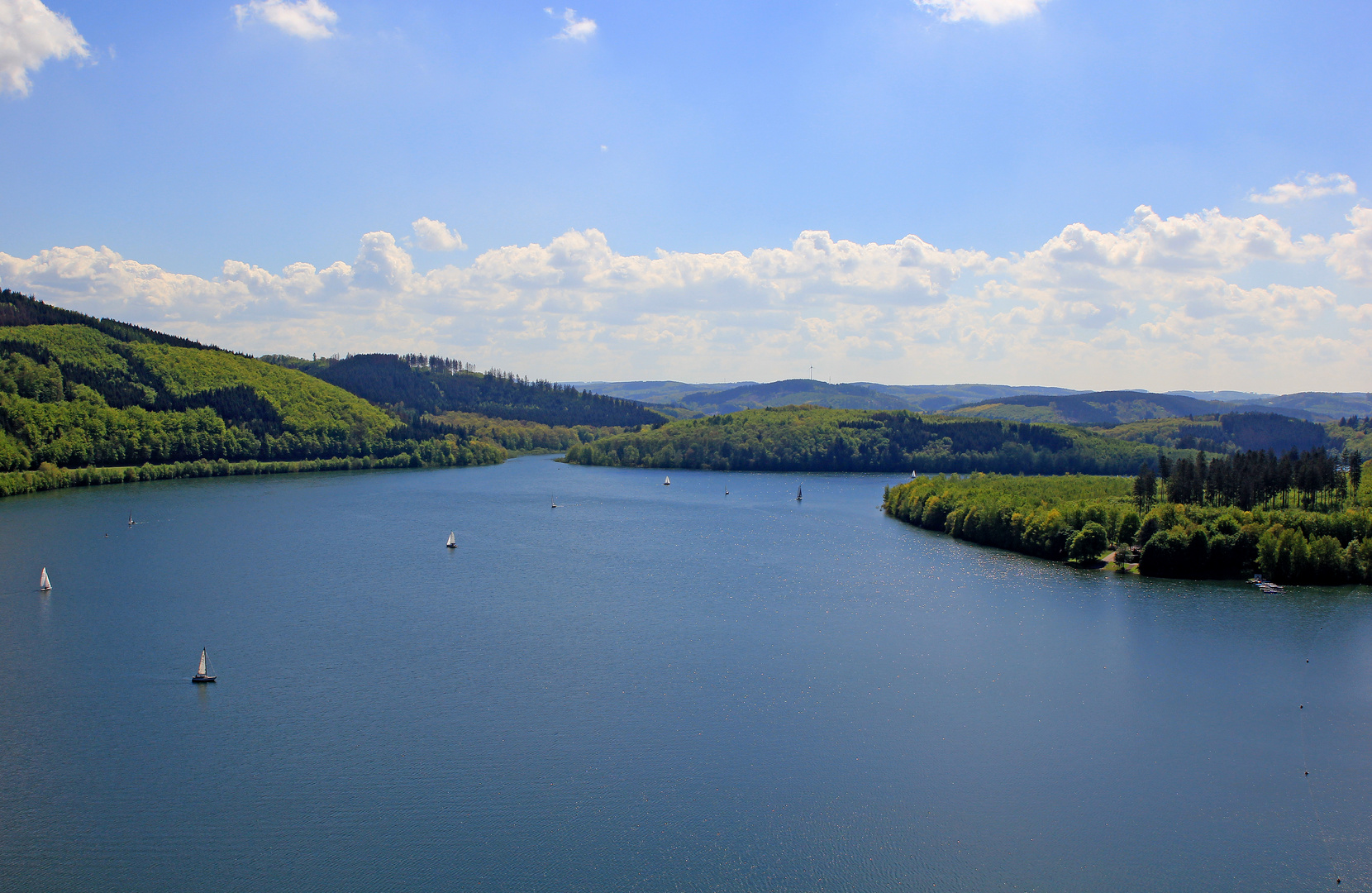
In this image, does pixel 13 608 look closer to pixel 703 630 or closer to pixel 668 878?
pixel 703 630

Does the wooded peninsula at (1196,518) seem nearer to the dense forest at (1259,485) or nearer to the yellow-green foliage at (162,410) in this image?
the dense forest at (1259,485)

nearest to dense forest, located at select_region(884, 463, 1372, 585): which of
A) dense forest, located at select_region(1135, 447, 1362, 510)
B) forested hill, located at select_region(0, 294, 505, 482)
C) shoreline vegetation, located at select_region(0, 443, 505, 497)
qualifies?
dense forest, located at select_region(1135, 447, 1362, 510)

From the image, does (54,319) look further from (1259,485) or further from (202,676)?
(1259,485)

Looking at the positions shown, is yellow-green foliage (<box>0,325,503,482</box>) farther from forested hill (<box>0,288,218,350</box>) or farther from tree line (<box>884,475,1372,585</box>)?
tree line (<box>884,475,1372,585</box>)

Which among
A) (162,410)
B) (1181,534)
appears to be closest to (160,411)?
(162,410)

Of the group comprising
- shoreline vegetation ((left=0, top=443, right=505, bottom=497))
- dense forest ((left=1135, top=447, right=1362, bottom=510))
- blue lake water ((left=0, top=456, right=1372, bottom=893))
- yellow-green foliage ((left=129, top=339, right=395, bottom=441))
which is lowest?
blue lake water ((left=0, top=456, right=1372, bottom=893))
